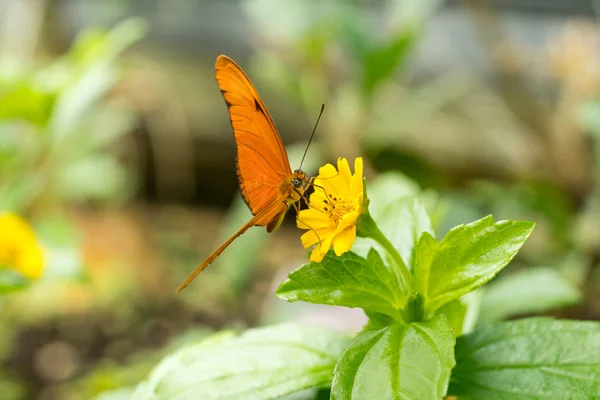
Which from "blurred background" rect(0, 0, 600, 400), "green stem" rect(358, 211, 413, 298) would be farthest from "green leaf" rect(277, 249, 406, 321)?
"blurred background" rect(0, 0, 600, 400)

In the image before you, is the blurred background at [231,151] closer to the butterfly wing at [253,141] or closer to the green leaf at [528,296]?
the green leaf at [528,296]

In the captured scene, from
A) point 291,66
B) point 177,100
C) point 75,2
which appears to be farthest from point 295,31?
point 75,2

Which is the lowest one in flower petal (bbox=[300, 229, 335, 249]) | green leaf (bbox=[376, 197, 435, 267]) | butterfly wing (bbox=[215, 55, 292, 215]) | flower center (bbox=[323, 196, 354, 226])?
green leaf (bbox=[376, 197, 435, 267])

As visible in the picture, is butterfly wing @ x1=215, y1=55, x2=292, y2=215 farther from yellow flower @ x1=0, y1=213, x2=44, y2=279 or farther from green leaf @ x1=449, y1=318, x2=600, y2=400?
yellow flower @ x1=0, y1=213, x2=44, y2=279

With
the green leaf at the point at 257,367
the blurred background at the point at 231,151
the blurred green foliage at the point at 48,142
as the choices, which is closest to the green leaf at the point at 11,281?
the blurred green foliage at the point at 48,142

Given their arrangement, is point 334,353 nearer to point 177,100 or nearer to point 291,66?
point 291,66
